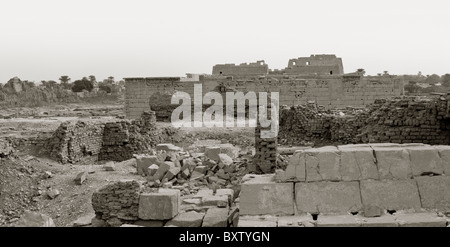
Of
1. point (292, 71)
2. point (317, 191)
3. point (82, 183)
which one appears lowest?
point (82, 183)

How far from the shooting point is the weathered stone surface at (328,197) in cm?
645

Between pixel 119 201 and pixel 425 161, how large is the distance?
16.8ft

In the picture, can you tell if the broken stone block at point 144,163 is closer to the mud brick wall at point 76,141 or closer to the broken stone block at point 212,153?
the broken stone block at point 212,153

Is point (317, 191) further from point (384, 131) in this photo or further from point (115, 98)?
point (115, 98)

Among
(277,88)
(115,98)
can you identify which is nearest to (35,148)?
(277,88)

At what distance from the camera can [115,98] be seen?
5191 centimetres

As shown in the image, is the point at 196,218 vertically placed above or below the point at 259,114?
below

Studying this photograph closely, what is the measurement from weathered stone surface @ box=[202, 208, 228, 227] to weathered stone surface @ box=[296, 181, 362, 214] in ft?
4.50

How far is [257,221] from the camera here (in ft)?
20.6

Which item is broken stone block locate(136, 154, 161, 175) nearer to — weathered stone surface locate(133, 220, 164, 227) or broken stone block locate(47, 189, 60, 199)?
broken stone block locate(47, 189, 60, 199)

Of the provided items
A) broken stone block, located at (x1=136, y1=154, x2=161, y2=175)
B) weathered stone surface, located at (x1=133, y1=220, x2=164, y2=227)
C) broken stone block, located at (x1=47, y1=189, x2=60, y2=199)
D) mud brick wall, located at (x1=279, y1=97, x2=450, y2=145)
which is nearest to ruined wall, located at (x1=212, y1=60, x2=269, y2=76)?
mud brick wall, located at (x1=279, y1=97, x2=450, y2=145)

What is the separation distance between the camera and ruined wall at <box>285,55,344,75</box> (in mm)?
32469

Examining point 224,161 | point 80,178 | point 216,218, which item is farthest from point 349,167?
point 80,178

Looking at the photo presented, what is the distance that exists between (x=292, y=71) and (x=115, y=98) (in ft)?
88.1
